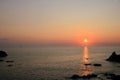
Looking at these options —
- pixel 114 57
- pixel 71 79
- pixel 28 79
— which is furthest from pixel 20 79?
pixel 114 57

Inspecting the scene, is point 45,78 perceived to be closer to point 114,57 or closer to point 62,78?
point 62,78

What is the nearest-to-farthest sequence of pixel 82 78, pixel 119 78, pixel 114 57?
1. pixel 119 78
2. pixel 82 78
3. pixel 114 57

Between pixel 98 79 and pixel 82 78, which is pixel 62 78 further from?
pixel 98 79

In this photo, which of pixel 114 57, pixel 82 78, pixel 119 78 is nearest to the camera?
pixel 119 78

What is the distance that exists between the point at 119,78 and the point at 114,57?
8340 cm

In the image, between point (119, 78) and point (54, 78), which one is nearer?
point (119, 78)

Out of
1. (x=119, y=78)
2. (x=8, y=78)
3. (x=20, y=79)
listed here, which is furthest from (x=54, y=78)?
(x=119, y=78)

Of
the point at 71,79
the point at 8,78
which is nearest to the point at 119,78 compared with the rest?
the point at 71,79

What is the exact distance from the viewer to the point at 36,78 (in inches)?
3145

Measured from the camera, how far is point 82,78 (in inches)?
3019

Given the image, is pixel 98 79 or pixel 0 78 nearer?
pixel 98 79

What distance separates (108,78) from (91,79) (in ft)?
22.1

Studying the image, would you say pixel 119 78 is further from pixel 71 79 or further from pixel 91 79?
pixel 71 79

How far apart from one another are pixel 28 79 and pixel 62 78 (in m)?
13.9
